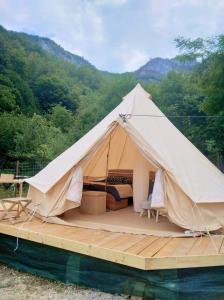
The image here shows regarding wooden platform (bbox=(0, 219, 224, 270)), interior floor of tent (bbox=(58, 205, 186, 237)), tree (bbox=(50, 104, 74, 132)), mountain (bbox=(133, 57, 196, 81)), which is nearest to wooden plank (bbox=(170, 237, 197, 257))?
wooden platform (bbox=(0, 219, 224, 270))

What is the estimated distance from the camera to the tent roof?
3977 mm

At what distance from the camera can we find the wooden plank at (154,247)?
3.22 meters

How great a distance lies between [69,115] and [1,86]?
5.39m

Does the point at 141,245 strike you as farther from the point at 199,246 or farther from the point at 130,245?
the point at 199,246

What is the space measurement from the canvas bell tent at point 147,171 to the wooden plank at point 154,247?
1.08 ft

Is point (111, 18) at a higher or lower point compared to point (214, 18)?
higher

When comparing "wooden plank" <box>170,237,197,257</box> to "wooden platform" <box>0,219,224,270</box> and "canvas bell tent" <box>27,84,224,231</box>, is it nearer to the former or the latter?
"wooden platform" <box>0,219,224,270</box>

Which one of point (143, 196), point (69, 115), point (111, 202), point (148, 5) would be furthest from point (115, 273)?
point (69, 115)

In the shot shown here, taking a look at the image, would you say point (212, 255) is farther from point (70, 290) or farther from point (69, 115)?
point (69, 115)

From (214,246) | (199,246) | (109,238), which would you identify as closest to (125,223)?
(109,238)

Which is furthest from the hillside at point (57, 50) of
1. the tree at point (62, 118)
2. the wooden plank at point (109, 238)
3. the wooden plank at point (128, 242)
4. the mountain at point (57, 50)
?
the wooden plank at point (128, 242)

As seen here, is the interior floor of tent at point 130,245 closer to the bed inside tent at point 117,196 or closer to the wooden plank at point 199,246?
the wooden plank at point 199,246

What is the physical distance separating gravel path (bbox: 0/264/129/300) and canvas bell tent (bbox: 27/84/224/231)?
2.89 feet

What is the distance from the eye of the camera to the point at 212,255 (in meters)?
3.18
